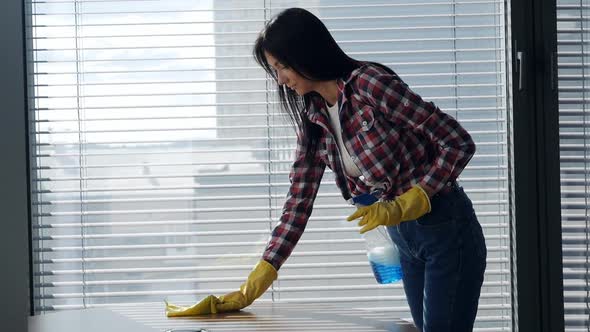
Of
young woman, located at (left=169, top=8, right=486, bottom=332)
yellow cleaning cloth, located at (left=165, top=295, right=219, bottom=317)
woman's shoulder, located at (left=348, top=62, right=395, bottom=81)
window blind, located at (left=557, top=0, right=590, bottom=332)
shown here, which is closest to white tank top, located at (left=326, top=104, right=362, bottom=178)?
young woman, located at (left=169, top=8, right=486, bottom=332)

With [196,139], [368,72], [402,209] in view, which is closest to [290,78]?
[368,72]

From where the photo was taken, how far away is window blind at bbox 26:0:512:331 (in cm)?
265

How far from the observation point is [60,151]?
264 cm

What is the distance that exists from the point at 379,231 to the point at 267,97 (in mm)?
738

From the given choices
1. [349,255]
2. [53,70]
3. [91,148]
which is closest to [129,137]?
[91,148]

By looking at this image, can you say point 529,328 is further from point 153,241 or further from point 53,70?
point 53,70

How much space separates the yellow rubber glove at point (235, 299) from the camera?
1.70 meters

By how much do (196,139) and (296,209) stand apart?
79cm

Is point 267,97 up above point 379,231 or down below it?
above

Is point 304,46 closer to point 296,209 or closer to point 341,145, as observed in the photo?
point 341,145

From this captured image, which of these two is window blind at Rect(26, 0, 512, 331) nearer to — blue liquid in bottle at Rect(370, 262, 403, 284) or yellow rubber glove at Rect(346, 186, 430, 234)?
blue liquid in bottle at Rect(370, 262, 403, 284)

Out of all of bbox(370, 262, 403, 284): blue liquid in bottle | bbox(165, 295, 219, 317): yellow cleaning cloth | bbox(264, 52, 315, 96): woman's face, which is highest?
bbox(264, 52, 315, 96): woman's face

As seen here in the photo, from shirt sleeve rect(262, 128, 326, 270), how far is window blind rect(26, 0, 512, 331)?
2.09 ft

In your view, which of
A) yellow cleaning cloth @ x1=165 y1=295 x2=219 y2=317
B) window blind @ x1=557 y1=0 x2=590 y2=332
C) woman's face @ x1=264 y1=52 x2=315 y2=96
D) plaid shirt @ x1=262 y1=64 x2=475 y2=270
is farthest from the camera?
window blind @ x1=557 y1=0 x2=590 y2=332
